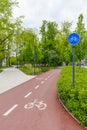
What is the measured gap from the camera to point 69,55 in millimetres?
33750

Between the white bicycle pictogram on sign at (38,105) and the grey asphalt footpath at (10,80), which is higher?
the white bicycle pictogram on sign at (38,105)

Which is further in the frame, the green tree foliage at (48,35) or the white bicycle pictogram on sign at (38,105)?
the green tree foliage at (48,35)

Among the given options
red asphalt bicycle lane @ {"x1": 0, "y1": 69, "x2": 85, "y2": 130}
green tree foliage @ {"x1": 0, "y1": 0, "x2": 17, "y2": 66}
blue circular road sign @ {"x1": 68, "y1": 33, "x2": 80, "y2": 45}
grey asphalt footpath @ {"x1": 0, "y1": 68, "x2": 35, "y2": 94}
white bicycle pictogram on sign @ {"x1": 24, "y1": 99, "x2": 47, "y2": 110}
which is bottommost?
grey asphalt footpath @ {"x1": 0, "y1": 68, "x2": 35, "y2": 94}

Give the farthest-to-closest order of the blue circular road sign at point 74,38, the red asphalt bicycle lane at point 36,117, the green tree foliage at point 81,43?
the green tree foliage at point 81,43
the blue circular road sign at point 74,38
the red asphalt bicycle lane at point 36,117

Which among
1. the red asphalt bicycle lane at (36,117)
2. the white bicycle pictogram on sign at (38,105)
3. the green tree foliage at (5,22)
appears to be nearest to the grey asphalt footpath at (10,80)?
the white bicycle pictogram on sign at (38,105)

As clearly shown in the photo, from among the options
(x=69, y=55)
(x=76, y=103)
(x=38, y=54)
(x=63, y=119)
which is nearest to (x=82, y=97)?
(x=76, y=103)

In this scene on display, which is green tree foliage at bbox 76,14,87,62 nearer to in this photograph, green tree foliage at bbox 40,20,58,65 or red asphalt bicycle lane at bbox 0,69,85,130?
red asphalt bicycle lane at bbox 0,69,85,130

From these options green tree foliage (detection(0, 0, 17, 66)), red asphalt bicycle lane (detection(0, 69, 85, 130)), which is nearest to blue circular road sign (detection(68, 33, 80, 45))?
red asphalt bicycle lane (detection(0, 69, 85, 130))

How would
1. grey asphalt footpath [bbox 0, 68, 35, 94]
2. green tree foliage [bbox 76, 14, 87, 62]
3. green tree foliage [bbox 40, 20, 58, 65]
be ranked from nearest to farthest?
grey asphalt footpath [bbox 0, 68, 35, 94] → green tree foliage [bbox 76, 14, 87, 62] → green tree foliage [bbox 40, 20, 58, 65]

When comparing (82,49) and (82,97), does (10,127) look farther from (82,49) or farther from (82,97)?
(82,49)

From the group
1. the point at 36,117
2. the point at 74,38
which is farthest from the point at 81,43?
the point at 36,117

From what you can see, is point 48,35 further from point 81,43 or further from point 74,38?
point 74,38

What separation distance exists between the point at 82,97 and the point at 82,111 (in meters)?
0.49

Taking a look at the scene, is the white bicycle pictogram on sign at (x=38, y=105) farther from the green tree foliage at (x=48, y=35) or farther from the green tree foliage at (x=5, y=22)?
the green tree foliage at (x=48, y=35)
